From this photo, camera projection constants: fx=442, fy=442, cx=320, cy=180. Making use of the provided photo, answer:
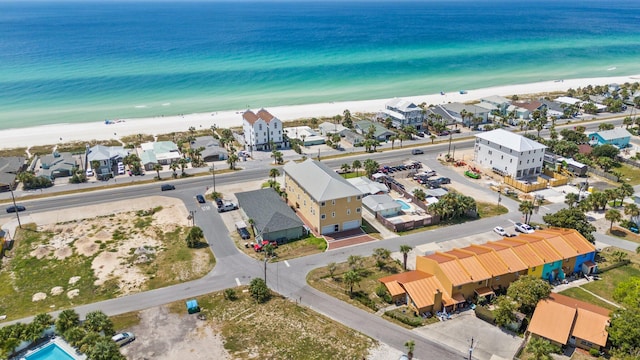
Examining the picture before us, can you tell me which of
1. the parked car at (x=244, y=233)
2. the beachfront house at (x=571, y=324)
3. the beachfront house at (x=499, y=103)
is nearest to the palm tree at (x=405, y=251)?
the beachfront house at (x=571, y=324)

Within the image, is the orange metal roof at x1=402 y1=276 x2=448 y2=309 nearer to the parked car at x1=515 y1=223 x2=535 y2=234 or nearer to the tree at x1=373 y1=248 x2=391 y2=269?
the tree at x1=373 y1=248 x2=391 y2=269

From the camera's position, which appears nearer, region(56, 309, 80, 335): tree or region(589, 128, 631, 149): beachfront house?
region(56, 309, 80, 335): tree

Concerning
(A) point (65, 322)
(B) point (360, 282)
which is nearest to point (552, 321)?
(B) point (360, 282)

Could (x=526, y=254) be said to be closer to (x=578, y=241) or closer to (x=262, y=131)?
(x=578, y=241)

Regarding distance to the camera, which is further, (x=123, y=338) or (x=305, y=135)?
(x=305, y=135)

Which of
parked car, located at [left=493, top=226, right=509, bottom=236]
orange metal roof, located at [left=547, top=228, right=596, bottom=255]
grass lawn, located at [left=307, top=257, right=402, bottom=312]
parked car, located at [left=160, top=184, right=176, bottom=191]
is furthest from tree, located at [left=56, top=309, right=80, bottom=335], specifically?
orange metal roof, located at [left=547, top=228, right=596, bottom=255]

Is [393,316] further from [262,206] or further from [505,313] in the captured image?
[262,206]
